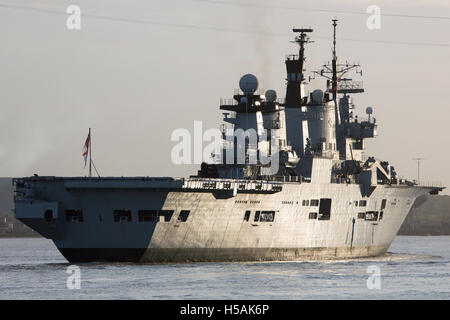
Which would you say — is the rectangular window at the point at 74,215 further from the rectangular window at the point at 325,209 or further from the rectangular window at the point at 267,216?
the rectangular window at the point at 325,209

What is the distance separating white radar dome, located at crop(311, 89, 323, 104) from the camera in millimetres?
62844

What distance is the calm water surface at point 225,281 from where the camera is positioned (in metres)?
37.7

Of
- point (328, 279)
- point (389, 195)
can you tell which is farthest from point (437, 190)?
point (328, 279)

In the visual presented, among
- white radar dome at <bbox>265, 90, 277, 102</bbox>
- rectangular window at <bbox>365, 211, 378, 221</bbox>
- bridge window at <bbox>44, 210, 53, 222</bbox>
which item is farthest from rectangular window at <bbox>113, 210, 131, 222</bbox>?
rectangular window at <bbox>365, 211, 378, 221</bbox>

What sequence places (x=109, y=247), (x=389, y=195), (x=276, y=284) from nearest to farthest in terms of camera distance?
(x=276, y=284) < (x=109, y=247) < (x=389, y=195)

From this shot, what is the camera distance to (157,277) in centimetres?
4288

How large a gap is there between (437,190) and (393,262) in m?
12.0

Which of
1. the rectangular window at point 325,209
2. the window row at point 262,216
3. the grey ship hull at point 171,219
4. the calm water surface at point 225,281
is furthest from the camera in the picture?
the rectangular window at point 325,209

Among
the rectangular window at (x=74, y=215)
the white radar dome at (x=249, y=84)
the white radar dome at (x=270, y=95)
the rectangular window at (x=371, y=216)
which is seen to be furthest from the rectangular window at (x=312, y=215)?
the rectangular window at (x=74, y=215)

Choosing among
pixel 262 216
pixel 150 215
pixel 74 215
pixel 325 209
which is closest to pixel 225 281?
pixel 150 215

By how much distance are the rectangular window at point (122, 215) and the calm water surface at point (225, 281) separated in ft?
7.23

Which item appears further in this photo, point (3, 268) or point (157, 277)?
point (3, 268)

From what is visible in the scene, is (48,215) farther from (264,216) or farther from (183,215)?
(264,216)
